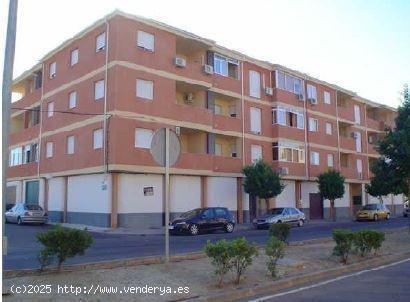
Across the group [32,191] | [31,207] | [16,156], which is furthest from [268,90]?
[16,156]

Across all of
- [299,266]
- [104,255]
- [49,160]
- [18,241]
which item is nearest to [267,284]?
[299,266]

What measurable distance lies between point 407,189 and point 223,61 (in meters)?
16.8

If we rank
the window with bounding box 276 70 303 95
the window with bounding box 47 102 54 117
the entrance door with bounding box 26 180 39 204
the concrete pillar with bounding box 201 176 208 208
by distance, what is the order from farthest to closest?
1. the window with bounding box 276 70 303 95
2. the entrance door with bounding box 26 180 39 204
3. the window with bounding box 47 102 54 117
4. the concrete pillar with bounding box 201 176 208 208

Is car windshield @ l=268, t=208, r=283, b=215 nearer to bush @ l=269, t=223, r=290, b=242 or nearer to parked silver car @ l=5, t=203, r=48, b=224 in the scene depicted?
parked silver car @ l=5, t=203, r=48, b=224

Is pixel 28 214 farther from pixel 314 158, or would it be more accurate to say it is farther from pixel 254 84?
pixel 314 158

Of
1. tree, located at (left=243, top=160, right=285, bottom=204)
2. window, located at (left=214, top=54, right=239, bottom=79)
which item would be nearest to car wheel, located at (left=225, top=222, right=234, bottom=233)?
tree, located at (left=243, top=160, right=285, bottom=204)

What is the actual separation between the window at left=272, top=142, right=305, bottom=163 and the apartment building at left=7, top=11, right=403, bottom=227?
4.5 inches

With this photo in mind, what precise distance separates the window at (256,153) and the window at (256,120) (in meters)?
1.16

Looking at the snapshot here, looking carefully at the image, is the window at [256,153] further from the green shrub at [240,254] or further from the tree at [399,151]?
the green shrub at [240,254]

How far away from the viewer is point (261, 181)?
3216 cm

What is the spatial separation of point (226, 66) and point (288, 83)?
762 centimetres

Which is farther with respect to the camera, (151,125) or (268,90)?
(268,90)

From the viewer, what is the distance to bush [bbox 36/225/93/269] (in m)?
8.66

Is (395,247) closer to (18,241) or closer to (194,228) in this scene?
(194,228)
